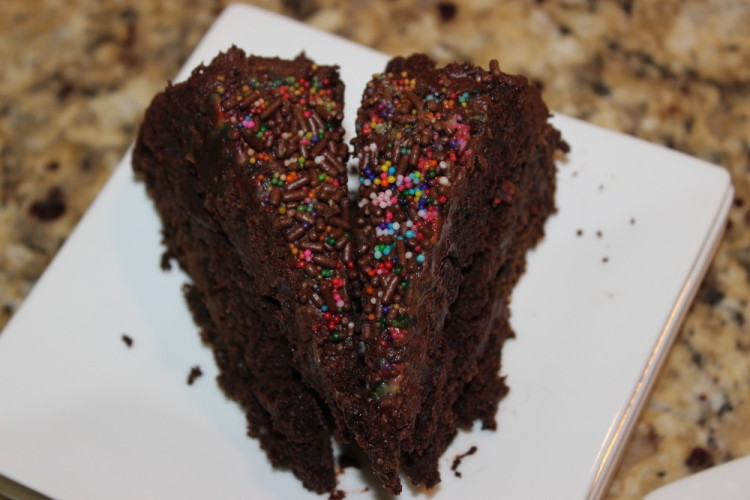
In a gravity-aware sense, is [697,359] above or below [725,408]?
above

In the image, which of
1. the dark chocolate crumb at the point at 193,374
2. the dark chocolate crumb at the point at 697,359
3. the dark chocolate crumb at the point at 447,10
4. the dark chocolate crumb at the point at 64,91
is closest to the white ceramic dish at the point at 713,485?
the dark chocolate crumb at the point at 697,359

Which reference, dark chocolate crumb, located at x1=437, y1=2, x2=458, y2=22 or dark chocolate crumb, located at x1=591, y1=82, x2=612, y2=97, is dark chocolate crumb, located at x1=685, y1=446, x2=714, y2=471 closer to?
dark chocolate crumb, located at x1=591, y1=82, x2=612, y2=97

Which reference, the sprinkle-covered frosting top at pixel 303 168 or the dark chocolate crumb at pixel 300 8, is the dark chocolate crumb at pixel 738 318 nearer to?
the sprinkle-covered frosting top at pixel 303 168

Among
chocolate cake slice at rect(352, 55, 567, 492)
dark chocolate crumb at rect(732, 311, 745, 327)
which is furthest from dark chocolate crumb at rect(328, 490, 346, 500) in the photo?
dark chocolate crumb at rect(732, 311, 745, 327)

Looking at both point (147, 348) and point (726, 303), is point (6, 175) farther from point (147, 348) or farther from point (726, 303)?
point (726, 303)

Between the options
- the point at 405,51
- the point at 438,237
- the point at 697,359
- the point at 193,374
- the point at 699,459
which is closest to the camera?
the point at 438,237

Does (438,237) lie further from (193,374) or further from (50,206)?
(50,206)

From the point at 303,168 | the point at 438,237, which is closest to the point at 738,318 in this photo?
the point at 438,237
